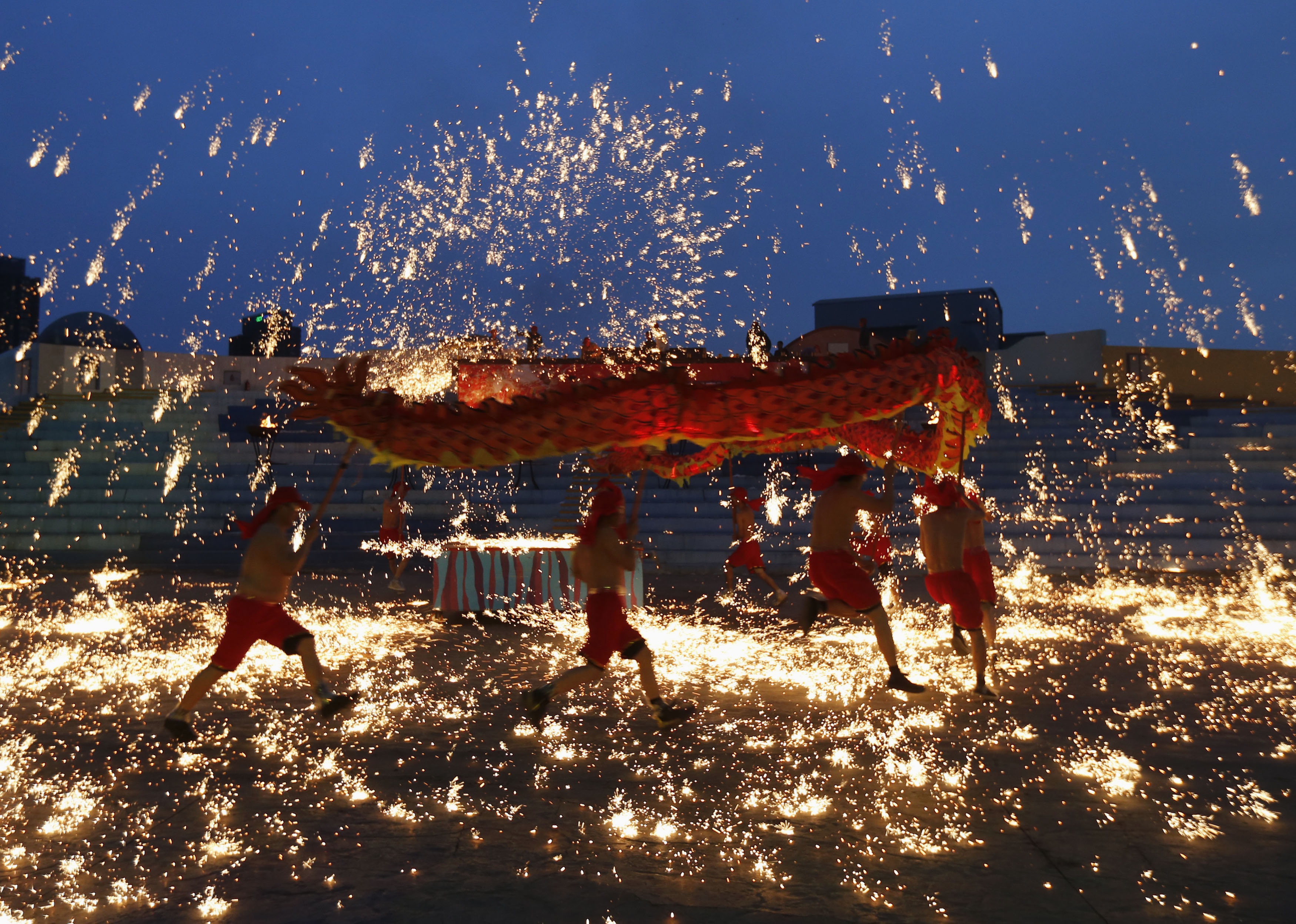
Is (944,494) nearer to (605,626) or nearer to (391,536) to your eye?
(605,626)

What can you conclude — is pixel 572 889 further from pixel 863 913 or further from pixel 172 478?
pixel 172 478

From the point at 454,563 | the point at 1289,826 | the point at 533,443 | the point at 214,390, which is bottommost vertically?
the point at 1289,826

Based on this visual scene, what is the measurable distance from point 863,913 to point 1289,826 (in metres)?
2.12

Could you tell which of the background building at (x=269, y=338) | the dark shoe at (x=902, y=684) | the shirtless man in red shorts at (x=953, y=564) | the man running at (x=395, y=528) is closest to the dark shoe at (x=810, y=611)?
the dark shoe at (x=902, y=684)

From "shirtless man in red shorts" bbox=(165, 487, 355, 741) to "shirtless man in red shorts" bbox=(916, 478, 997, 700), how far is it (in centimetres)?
395

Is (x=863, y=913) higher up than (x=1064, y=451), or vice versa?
(x=1064, y=451)

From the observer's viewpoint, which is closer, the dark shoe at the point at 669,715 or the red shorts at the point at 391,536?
the dark shoe at the point at 669,715

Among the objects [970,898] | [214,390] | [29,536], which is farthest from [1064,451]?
[214,390]

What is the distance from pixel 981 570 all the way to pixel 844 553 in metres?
1.22

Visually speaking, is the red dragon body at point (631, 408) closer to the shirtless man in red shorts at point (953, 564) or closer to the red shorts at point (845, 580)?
the shirtless man in red shorts at point (953, 564)

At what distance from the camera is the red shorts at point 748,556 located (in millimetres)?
10125

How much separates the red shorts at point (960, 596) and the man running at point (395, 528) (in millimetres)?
7541

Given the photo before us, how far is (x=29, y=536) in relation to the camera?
49.8 ft

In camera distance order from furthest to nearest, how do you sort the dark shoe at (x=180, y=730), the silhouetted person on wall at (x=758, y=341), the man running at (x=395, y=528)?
the silhouetted person on wall at (x=758, y=341), the man running at (x=395, y=528), the dark shoe at (x=180, y=730)
